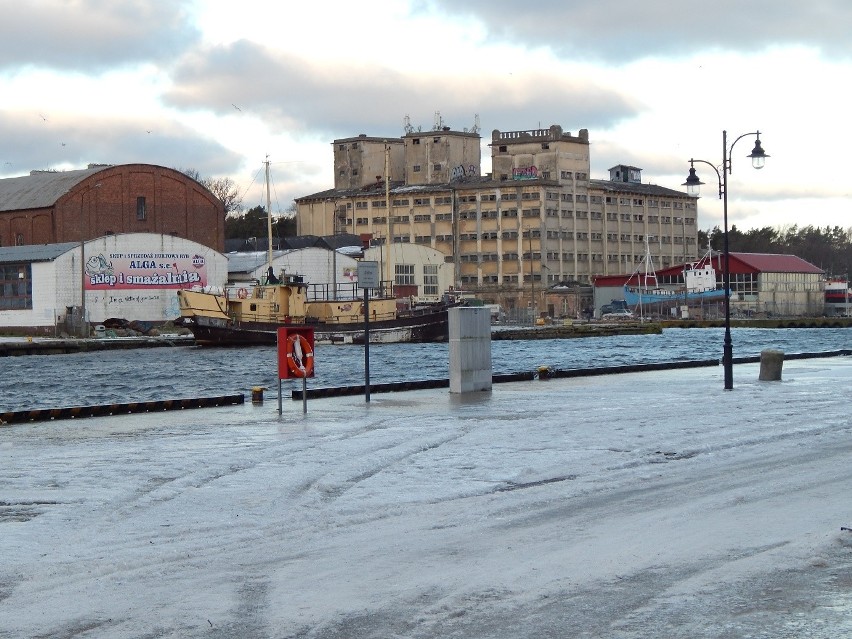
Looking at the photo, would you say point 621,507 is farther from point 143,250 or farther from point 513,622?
point 143,250

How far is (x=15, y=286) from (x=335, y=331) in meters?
22.6

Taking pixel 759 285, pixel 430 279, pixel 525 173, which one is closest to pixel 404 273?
pixel 430 279

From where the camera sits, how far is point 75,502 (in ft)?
45.2

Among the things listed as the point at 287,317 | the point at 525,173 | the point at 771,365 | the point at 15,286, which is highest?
the point at 525,173

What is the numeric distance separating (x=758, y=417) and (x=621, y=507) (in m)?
10.1

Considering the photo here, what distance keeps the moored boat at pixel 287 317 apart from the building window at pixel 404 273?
28.5 m

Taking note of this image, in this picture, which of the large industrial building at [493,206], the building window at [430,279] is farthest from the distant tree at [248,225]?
the building window at [430,279]

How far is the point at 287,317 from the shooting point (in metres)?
85.1

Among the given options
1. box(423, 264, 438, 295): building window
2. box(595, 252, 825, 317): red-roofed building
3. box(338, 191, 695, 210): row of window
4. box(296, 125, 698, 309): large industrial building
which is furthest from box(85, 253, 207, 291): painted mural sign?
box(595, 252, 825, 317): red-roofed building

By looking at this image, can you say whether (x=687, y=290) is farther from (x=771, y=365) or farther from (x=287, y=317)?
(x=771, y=365)

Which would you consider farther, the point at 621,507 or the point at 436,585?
the point at 621,507

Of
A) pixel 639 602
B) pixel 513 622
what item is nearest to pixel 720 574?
pixel 639 602

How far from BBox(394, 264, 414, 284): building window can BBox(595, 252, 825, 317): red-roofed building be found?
92.7 ft

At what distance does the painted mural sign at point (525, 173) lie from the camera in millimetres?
145250
